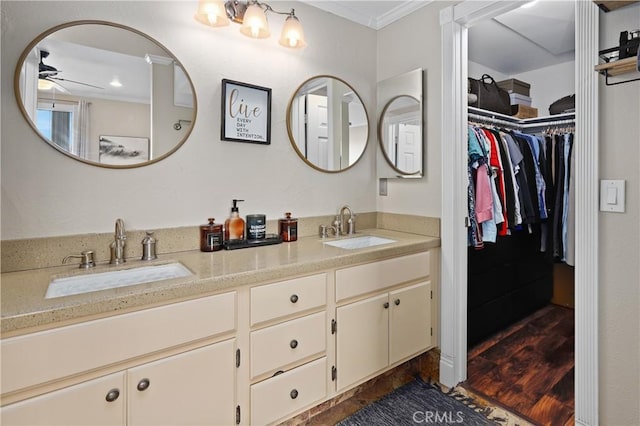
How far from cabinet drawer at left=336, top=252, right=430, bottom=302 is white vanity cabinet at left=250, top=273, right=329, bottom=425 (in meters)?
0.12

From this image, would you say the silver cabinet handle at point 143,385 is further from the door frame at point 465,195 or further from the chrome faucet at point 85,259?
the door frame at point 465,195

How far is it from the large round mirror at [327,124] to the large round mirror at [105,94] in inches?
26.4

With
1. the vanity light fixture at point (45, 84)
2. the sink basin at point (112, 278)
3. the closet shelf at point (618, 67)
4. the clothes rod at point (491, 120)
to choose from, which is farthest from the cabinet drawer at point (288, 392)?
the clothes rod at point (491, 120)

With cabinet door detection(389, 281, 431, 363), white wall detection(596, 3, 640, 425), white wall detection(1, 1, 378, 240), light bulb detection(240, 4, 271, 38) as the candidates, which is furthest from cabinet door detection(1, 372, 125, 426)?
white wall detection(596, 3, 640, 425)

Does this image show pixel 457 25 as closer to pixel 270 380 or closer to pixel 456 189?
pixel 456 189

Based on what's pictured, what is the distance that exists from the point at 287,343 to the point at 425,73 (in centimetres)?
180

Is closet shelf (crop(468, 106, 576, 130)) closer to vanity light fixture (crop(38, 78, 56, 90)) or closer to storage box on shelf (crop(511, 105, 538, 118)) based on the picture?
storage box on shelf (crop(511, 105, 538, 118))

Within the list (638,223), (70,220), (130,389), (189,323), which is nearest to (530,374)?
(638,223)

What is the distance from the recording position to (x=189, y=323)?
120 cm

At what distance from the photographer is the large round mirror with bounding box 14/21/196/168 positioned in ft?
4.54

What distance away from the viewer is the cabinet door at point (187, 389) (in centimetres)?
112

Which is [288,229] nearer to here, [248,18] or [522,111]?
[248,18]

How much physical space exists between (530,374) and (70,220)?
2.68 meters

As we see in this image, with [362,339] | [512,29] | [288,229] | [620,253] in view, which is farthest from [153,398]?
[512,29]
